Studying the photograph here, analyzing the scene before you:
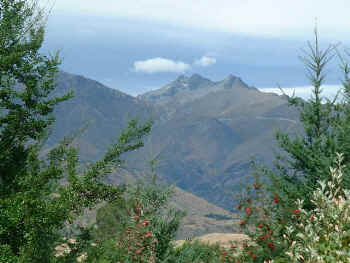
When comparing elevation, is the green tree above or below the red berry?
above

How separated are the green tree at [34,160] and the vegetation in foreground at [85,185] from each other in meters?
0.02

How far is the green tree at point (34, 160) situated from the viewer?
7.02 m

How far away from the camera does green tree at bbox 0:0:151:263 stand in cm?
702

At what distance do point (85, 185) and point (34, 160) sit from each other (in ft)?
4.75

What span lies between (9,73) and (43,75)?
863mm

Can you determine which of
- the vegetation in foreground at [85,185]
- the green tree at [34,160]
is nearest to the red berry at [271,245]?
the vegetation in foreground at [85,185]

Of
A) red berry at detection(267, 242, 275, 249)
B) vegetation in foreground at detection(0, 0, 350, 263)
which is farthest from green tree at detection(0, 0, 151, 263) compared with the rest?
red berry at detection(267, 242, 275, 249)

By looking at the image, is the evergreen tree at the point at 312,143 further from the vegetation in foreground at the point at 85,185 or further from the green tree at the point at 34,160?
the green tree at the point at 34,160

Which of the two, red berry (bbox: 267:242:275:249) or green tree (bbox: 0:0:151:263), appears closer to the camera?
green tree (bbox: 0:0:151:263)

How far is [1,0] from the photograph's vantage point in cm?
948

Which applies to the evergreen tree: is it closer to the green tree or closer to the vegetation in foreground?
the vegetation in foreground

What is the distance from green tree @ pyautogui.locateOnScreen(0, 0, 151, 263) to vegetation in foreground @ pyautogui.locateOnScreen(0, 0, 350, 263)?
0.9 inches

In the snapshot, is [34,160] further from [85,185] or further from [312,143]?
[312,143]

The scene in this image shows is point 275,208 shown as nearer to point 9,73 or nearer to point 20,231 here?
point 20,231
